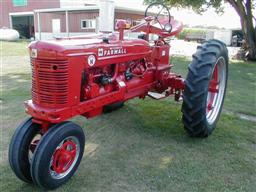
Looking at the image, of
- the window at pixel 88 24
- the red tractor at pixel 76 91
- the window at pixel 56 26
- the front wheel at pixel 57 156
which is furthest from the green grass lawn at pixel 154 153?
the window at pixel 56 26

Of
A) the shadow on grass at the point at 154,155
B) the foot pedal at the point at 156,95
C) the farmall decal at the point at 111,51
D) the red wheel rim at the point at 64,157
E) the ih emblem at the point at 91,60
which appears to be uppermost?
the farmall decal at the point at 111,51

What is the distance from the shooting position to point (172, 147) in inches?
151

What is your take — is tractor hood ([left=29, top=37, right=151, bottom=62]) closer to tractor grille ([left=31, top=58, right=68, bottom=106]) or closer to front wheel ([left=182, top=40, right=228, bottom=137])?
tractor grille ([left=31, top=58, right=68, bottom=106])

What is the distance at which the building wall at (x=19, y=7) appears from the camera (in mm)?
32125

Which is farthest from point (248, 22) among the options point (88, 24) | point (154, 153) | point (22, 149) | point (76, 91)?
point (88, 24)

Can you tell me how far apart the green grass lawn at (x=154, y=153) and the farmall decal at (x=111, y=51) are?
45.9 inches

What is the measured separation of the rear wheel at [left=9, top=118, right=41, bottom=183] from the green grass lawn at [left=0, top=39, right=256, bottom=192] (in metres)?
Answer: 0.17

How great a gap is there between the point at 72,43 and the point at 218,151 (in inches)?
85.3

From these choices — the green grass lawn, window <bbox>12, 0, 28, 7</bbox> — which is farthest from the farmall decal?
window <bbox>12, 0, 28, 7</bbox>

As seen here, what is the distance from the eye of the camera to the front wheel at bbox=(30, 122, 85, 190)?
2.64m

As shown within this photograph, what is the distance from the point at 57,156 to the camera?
9.27 ft

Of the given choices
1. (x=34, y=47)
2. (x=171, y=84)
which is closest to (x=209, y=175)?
(x=171, y=84)

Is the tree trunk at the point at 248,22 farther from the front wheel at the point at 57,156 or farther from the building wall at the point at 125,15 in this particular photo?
the building wall at the point at 125,15

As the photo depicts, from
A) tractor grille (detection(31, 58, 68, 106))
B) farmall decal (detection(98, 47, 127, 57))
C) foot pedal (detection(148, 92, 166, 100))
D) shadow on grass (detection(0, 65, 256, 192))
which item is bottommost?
shadow on grass (detection(0, 65, 256, 192))
